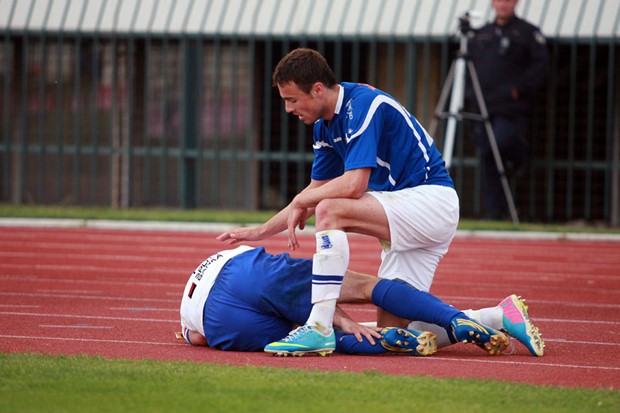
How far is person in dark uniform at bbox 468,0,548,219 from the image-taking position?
15.9 meters

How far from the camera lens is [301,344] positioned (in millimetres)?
6652

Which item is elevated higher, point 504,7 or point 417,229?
point 504,7

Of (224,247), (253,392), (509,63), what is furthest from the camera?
(509,63)

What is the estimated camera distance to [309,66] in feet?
22.6

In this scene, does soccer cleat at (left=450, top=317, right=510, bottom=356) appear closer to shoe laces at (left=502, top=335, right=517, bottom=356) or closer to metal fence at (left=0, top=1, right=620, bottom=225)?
shoe laces at (left=502, top=335, right=517, bottom=356)

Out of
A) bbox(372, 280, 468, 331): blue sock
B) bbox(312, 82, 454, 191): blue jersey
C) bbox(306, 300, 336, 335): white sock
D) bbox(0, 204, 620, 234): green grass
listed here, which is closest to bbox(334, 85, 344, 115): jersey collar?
bbox(312, 82, 454, 191): blue jersey

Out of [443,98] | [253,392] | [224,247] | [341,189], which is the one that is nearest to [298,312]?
[341,189]

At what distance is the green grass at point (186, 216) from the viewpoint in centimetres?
1552

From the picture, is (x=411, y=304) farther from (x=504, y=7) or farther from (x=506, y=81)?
(x=506, y=81)

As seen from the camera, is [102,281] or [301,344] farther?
[102,281]

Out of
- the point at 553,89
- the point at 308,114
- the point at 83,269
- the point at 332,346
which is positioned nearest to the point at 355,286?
the point at 332,346

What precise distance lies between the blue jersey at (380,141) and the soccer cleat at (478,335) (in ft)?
3.08

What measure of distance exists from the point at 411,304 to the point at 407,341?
0.21m

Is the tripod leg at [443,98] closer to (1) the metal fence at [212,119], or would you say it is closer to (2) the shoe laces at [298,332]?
(1) the metal fence at [212,119]
